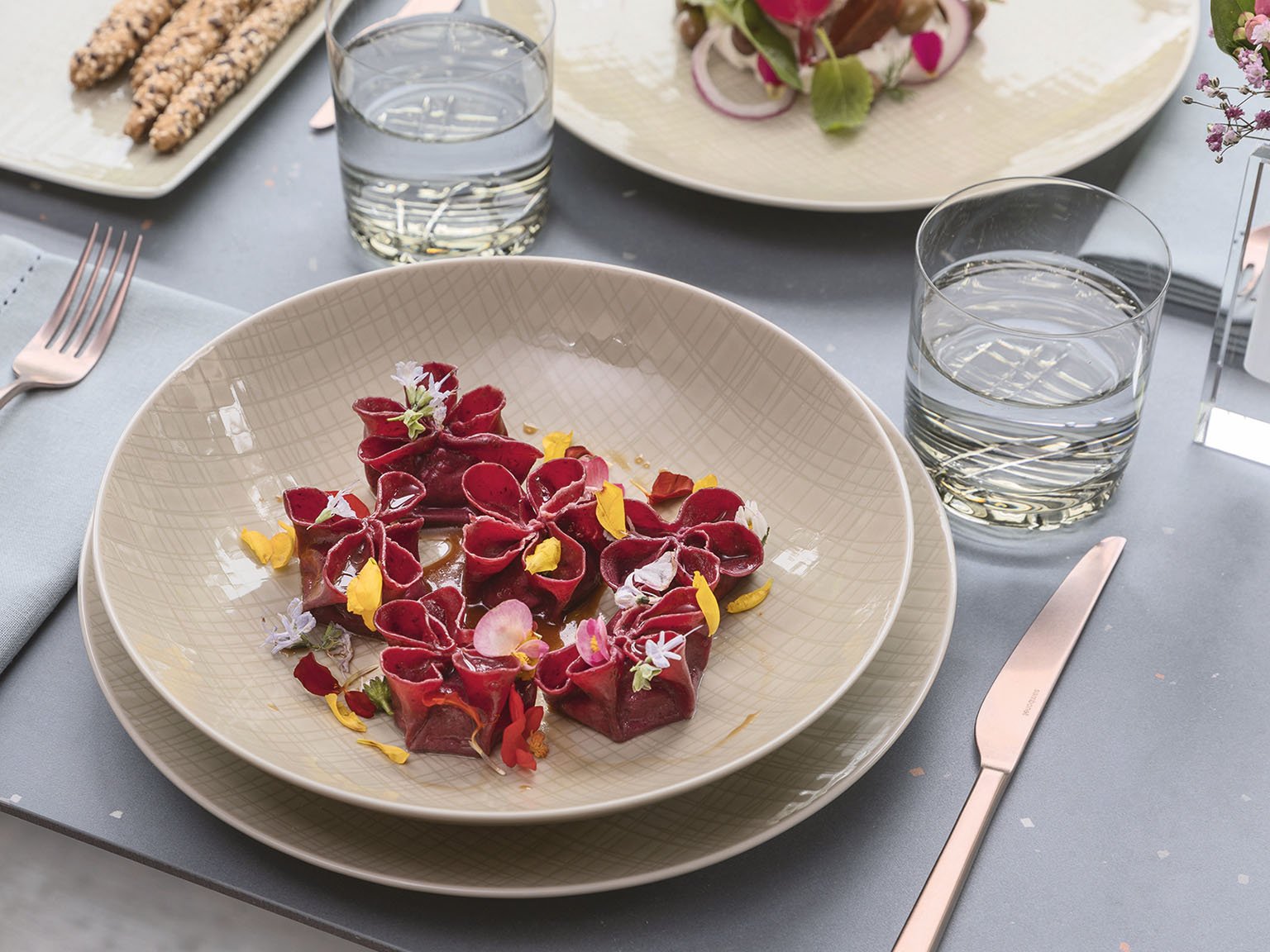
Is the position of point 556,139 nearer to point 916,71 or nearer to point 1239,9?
point 916,71

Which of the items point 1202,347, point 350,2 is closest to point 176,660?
point 350,2

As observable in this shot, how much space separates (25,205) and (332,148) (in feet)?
1.04

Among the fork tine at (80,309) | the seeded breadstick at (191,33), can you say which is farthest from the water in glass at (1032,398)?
the seeded breadstick at (191,33)

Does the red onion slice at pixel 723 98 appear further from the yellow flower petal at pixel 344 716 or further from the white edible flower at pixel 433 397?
the yellow flower petal at pixel 344 716

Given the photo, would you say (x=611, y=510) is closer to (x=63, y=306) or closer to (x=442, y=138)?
(x=442, y=138)

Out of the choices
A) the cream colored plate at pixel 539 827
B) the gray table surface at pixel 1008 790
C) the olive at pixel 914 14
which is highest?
the olive at pixel 914 14

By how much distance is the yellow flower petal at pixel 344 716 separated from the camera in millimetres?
870

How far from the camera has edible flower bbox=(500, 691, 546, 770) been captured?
0.84 metres

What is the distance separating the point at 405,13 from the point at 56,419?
61 centimetres

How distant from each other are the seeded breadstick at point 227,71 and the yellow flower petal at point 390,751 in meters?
0.76

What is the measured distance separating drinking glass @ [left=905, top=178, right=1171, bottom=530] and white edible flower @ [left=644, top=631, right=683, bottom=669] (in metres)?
0.33

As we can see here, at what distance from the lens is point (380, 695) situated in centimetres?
88

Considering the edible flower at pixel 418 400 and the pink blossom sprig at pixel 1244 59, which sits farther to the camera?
the edible flower at pixel 418 400

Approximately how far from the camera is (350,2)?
1.25m
